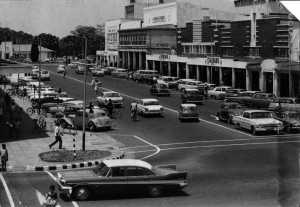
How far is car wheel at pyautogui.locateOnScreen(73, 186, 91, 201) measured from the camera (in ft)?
50.6

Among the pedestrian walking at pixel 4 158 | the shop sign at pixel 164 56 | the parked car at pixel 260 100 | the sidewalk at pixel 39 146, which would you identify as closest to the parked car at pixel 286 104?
the parked car at pixel 260 100

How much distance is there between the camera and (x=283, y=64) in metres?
52.4

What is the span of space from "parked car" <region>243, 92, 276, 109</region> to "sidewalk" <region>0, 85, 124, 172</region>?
17438 mm

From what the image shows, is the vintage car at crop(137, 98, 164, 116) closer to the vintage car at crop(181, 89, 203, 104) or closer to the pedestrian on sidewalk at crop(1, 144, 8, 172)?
the vintage car at crop(181, 89, 203, 104)

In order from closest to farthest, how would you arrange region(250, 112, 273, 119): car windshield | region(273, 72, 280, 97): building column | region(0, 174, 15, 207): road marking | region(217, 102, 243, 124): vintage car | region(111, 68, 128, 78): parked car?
region(0, 174, 15, 207): road marking → region(250, 112, 273, 119): car windshield → region(217, 102, 243, 124): vintage car → region(273, 72, 280, 97): building column → region(111, 68, 128, 78): parked car

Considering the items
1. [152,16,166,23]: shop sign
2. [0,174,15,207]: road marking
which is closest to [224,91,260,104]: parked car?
[0,174,15,207]: road marking

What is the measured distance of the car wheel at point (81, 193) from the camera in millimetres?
15438

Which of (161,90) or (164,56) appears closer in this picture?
(161,90)

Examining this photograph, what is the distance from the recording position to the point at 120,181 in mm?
15648

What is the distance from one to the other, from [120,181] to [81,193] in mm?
1245

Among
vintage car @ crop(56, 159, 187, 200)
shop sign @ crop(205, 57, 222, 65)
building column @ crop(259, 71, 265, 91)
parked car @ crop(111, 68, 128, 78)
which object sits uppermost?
shop sign @ crop(205, 57, 222, 65)

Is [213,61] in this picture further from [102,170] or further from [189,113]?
[102,170]

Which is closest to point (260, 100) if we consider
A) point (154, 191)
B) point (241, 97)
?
point (241, 97)

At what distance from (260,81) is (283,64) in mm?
4611
